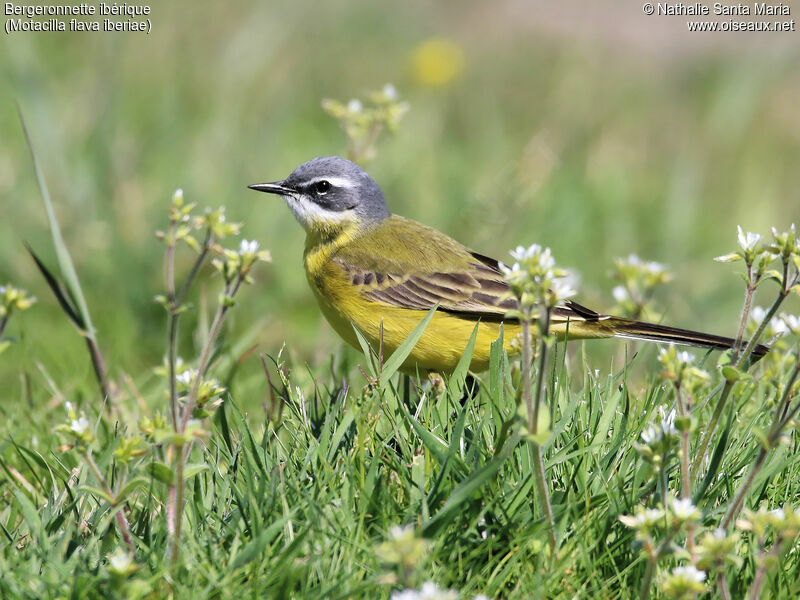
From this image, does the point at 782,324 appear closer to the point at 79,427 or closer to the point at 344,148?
the point at 79,427

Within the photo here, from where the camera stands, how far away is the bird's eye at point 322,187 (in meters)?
5.89

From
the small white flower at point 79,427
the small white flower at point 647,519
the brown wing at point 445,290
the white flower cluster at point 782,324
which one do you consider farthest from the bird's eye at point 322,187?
the small white flower at point 647,519

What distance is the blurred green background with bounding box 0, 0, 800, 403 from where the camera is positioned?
7.12 metres

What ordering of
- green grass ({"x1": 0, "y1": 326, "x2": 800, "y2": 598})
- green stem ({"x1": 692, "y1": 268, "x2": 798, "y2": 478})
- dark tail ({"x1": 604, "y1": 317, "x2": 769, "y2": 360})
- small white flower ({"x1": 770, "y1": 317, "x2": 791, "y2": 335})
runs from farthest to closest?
dark tail ({"x1": 604, "y1": 317, "x2": 769, "y2": 360}), small white flower ({"x1": 770, "y1": 317, "x2": 791, "y2": 335}), green stem ({"x1": 692, "y1": 268, "x2": 798, "y2": 478}), green grass ({"x1": 0, "y1": 326, "x2": 800, "y2": 598})

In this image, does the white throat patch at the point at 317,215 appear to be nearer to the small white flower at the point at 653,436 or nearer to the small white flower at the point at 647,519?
the small white flower at the point at 653,436

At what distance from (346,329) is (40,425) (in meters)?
1.57

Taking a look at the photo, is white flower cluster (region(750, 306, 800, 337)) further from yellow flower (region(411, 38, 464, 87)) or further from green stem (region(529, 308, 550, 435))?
yellow flower (region(411, 38, 464, 87))

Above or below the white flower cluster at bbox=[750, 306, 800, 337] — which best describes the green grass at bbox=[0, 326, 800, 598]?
below

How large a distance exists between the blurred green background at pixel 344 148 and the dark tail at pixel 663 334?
1.74m

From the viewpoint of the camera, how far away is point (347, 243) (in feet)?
19.1

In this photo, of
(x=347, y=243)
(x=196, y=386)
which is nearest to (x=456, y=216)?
(x=347, y=243)

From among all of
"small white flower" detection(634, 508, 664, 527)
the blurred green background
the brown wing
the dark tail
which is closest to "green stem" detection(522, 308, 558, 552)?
"small white flower" detection(634, 508, 664, 527)

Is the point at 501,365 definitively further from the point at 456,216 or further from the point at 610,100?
the point at 610,100

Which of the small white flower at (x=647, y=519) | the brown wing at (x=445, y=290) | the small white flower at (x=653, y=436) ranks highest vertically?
the small white flower at (x=653, y=436)
